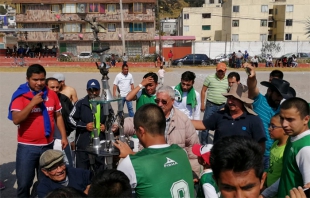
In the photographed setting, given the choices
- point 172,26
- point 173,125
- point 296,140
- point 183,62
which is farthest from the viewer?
point 172,26

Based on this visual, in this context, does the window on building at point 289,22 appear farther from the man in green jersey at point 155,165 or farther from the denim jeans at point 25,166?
the man in green jersey at point 155,165

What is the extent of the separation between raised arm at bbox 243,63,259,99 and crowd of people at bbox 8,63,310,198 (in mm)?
13

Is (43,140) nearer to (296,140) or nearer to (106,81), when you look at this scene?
(106,81)

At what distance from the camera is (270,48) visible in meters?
47.8

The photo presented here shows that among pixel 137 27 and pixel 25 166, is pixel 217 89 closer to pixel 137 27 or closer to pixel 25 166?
pixel 25 166

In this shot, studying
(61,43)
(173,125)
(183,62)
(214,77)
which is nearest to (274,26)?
(183,62)

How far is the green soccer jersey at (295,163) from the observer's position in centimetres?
260

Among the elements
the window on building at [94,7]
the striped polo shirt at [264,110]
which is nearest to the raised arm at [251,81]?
the striped polo shirt at [264,110]

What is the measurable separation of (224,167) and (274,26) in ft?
219

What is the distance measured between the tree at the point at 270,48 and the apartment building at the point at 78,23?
53.0 ft

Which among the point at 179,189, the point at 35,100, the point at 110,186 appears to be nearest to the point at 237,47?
the point at 35,100

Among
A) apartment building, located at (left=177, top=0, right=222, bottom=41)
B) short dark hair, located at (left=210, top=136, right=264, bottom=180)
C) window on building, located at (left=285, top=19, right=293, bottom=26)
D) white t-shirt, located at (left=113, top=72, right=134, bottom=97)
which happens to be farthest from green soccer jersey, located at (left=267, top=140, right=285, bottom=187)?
apartment building, located at (left=177, top=0, right=222, bottom=41)

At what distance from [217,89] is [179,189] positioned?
517cm

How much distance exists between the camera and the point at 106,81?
360 centimetres
